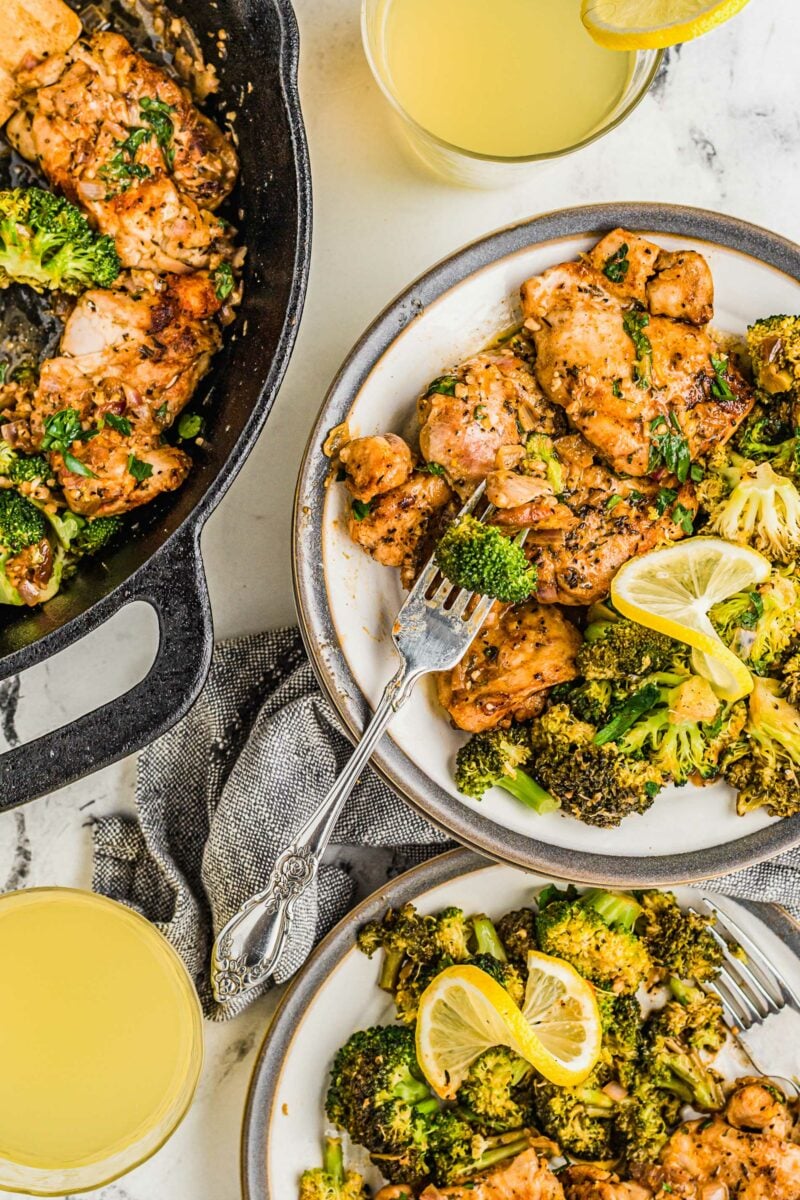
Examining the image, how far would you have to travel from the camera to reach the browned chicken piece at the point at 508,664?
2.90 m

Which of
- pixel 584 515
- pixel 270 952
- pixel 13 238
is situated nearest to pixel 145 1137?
pixel 270 952

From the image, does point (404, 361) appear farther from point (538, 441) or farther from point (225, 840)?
point (225, 840)

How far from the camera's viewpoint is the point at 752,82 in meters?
3.36

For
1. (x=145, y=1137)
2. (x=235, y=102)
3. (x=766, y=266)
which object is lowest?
(x=145, y=1137)

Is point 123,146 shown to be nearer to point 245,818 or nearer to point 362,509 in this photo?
point 362,509

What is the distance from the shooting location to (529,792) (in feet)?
9.83

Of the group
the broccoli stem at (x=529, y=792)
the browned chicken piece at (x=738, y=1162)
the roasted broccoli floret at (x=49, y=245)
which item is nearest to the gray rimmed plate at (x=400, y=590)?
the broccoli stem at (x=529, y=792)

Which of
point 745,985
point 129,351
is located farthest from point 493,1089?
point 129,351

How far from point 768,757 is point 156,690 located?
1.62 m

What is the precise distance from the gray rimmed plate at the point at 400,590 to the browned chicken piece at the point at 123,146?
2.06 feet

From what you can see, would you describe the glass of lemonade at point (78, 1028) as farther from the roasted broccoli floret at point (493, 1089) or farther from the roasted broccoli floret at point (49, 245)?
the roasted broccoli floret at point (49, 245)

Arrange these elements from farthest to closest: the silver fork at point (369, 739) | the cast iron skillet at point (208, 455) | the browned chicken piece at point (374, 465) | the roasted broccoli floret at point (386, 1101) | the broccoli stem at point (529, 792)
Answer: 1. the roasted broccoli floret at point (386, 1101)
2. the broccoli stem at point (529, 792)
3. the silver fork at point (369, 739)
4. the browned chicken piece at point (374, 465)
5. the cast iron skillet at point (208, 455)

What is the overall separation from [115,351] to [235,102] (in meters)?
0.75

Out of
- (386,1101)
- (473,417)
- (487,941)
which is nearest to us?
(473,417)
